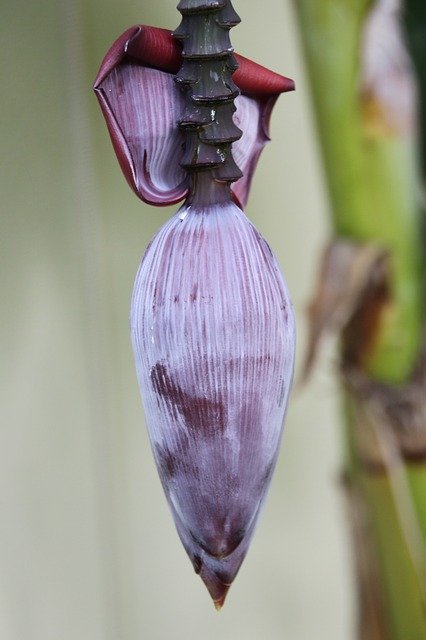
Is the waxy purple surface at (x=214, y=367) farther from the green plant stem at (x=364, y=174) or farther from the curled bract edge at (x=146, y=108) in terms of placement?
the green plant stem at (x=364, y=174)

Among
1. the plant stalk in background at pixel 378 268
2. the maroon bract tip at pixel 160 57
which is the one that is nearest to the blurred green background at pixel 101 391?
the plant stalk in background at pixel 378 268

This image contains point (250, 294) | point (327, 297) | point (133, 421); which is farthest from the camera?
point (133, 421)

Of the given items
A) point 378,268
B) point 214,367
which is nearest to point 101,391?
point 378,268

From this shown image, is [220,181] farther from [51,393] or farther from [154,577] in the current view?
[154,577]

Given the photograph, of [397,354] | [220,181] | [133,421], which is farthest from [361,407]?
[220,181]

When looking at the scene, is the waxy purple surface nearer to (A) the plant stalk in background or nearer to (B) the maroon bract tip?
(B) the maroon bract tip

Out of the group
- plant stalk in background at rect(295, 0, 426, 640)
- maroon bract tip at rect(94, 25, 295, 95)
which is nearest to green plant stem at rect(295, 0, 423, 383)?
plant stalk in background at rect(295, 0, 426, 640)

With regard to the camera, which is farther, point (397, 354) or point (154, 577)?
point (154, 577)
